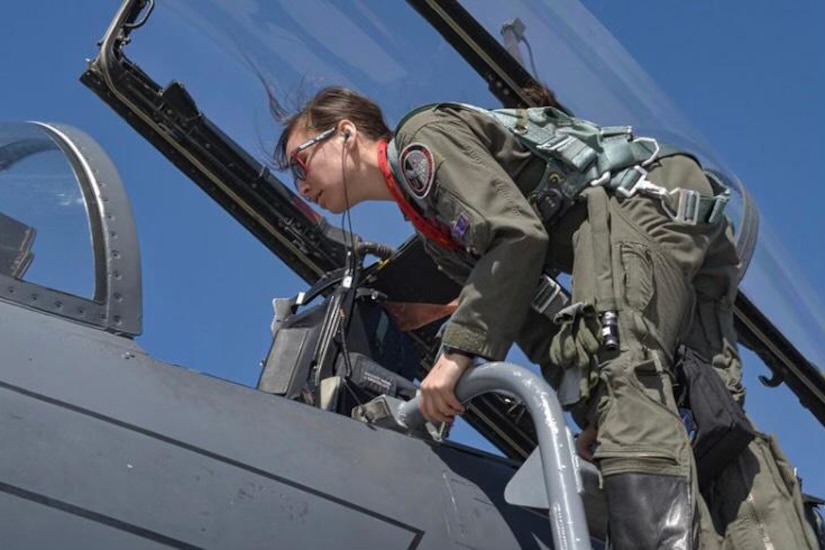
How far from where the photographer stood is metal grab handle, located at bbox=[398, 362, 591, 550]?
2240mm

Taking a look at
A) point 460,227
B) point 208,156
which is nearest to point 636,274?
point 460,227

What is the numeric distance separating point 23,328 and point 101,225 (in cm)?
53

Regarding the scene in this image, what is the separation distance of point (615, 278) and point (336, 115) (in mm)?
1043

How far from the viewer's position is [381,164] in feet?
10.3

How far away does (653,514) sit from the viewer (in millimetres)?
2391

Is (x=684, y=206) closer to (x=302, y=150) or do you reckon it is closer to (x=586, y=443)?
(x=586, y=443)

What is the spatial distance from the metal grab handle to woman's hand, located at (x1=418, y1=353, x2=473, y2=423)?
0.02 metres

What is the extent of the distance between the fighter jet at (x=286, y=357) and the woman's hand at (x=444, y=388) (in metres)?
0.04

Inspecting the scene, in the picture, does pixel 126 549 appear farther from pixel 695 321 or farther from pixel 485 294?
pixel 695 321

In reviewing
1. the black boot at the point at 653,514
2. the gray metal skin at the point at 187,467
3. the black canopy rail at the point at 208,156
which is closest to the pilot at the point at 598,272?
the black boot at the point at 653,514

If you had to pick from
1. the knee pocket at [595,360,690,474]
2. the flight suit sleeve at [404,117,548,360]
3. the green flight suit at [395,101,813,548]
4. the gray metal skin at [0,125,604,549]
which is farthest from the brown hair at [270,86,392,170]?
the knee pocket at [595,360,690,474]

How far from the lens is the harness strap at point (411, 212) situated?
3.03m

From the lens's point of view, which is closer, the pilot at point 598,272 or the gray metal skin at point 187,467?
the gray metal skin at point 187,467

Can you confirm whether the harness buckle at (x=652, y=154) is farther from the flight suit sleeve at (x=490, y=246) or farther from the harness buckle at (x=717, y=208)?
the flight suit sleeve at (x=490, y=246)
